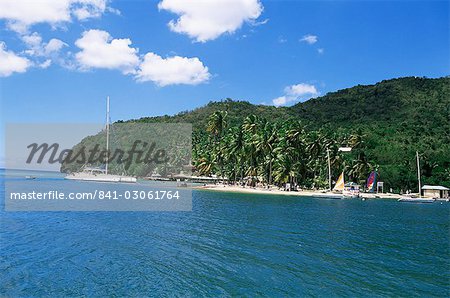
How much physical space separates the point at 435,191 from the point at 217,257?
67.8 m

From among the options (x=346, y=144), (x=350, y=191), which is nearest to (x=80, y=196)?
(x=350, y=191)

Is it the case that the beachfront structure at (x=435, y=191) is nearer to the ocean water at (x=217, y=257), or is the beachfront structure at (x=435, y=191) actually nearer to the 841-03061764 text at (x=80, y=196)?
the ocean water at (x=217, y=257)

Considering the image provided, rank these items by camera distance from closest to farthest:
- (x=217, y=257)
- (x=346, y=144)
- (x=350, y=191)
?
(x=217, y=257)
(x=350, y=191)
(x=346, y=144)

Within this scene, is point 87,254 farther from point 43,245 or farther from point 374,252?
point 374,252

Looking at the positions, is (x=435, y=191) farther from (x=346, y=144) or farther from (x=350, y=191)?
(x=346, y=144)

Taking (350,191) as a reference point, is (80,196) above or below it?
above

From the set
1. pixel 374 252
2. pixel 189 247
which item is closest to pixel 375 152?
pixel 374 252

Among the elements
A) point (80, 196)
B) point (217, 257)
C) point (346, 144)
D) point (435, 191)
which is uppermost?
point (346, 144)

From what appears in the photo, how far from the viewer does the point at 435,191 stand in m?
70.8

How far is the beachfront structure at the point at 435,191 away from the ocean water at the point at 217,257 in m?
42.2

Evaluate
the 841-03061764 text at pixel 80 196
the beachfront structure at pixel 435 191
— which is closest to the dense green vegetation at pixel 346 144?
the beachfront structure at pixel 435 191

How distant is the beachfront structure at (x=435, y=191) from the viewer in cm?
7003

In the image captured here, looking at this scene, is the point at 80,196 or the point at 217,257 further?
the point at 80,196

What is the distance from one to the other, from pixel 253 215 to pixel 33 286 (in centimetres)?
2518
